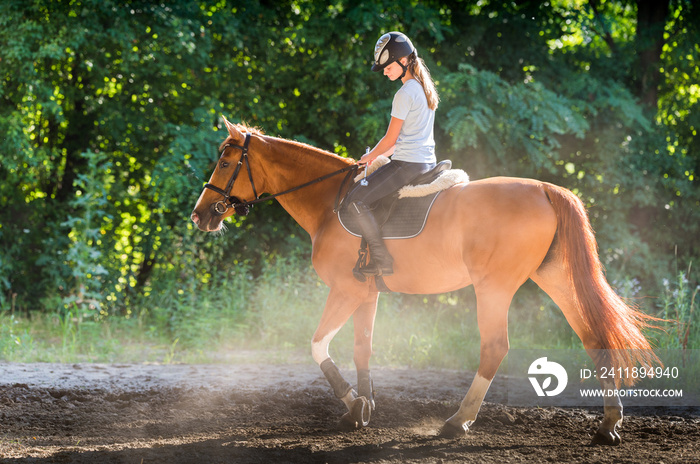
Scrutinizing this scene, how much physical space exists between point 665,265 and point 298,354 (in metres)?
6.55

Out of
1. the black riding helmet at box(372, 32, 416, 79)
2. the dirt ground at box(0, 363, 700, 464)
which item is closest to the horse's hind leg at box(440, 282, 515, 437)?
the dirt ground at box(0, 363, 700, 464)

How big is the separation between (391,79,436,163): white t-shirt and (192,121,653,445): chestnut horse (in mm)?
414

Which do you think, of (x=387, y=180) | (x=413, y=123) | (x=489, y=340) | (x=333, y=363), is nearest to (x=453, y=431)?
(x=489, y=340)

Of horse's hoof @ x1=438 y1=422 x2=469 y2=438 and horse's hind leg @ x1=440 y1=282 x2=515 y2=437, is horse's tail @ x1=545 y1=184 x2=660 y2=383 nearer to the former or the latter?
horse's hind leg @ x1=440 y1=282 x2=515 y2=437

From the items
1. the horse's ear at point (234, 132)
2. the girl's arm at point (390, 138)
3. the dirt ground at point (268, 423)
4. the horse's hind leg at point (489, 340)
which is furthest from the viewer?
the horse's ear at point (234, 132)

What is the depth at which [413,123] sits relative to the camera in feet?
17.0

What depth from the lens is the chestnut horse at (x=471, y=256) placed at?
4.85 meters

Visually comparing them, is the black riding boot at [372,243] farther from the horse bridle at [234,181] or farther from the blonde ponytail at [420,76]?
the blonde ponytail at [420,76]

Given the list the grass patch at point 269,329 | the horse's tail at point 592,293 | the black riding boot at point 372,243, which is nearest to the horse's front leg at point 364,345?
the black riding boot at point 372,243

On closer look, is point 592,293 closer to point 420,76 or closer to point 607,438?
point 607,438

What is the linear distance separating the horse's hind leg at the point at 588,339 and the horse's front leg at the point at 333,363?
158 centimetres

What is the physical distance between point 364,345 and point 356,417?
66cm

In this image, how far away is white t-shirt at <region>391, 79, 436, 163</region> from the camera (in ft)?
16.7

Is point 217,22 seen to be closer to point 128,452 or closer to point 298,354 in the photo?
point 298,354
